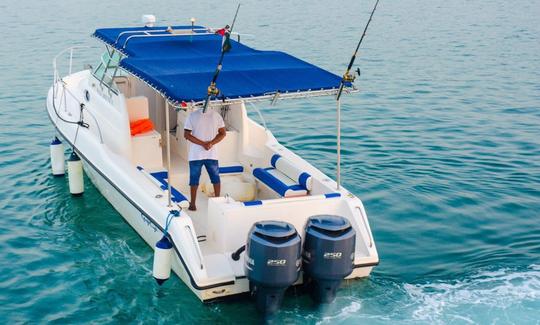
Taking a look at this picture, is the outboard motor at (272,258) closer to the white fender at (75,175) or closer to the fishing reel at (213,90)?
the fishing reel at (213,90)

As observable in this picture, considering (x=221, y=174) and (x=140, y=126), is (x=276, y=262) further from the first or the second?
(x=140, y=126)

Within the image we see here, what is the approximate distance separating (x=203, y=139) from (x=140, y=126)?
1584mm

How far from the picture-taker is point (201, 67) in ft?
28.0

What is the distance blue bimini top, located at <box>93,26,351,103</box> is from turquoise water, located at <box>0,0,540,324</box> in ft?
7.26

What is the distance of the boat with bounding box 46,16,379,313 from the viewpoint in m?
6.80

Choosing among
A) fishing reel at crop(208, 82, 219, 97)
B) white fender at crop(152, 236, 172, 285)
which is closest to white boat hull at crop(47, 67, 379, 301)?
white fender at crop(152, 236, 172, 285)

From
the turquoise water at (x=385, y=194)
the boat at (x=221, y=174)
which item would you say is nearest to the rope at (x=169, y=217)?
the boat at (x=221, y=174)

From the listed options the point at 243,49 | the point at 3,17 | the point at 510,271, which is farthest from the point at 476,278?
the point at 3,17

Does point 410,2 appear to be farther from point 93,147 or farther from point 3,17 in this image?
point 93,147

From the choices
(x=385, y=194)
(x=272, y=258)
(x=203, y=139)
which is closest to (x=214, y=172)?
(x=203, y=139)

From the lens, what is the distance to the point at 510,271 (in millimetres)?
8078

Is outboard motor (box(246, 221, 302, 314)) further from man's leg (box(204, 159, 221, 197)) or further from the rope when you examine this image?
man's leg (box(204, 159, 221, 197))

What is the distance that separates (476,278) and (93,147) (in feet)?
17.5

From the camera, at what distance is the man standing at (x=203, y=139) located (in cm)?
823
